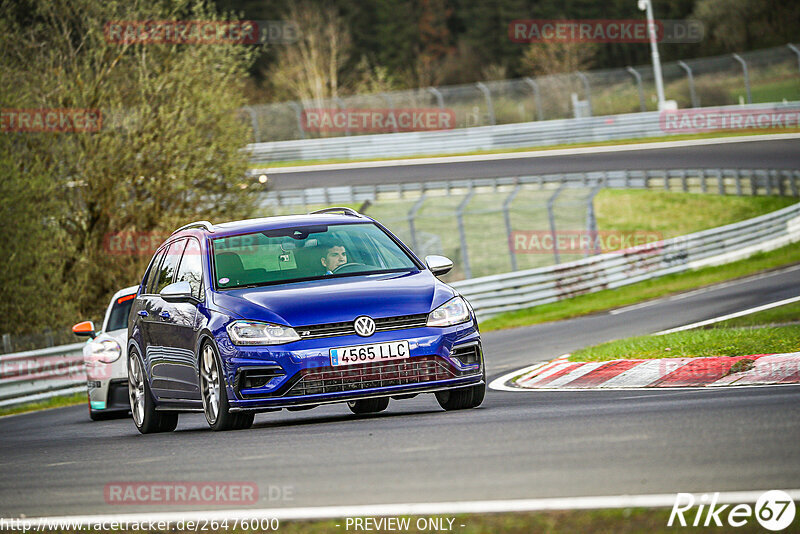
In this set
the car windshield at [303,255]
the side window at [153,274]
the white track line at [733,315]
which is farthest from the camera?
the white track line at [733,315]

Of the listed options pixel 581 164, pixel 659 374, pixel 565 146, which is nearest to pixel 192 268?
pixel 659 374

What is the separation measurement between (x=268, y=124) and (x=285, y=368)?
46.5 metres

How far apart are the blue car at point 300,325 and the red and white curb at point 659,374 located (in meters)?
2.19

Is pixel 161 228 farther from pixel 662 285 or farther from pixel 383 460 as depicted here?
pixel 383 460

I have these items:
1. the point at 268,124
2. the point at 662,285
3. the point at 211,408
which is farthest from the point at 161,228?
the point at 268,124

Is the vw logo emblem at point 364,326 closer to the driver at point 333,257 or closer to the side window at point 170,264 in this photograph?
the driver at point 333,257

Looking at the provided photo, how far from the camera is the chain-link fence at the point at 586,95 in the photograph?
155ft

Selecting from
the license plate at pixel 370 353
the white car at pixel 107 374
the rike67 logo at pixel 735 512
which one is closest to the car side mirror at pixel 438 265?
the license plate at pixel 370 353

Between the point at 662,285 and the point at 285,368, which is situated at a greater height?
the point at 285,368

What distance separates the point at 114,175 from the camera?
2720 cm

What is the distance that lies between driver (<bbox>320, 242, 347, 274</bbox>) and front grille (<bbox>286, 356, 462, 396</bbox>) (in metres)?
1.23

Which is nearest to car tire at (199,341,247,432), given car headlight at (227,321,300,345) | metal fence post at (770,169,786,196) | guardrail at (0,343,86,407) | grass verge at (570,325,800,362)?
car headlight at (227,321,300,345)

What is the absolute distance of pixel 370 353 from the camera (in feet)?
29.5

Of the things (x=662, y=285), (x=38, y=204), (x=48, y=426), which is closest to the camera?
(x=48, y=426)
